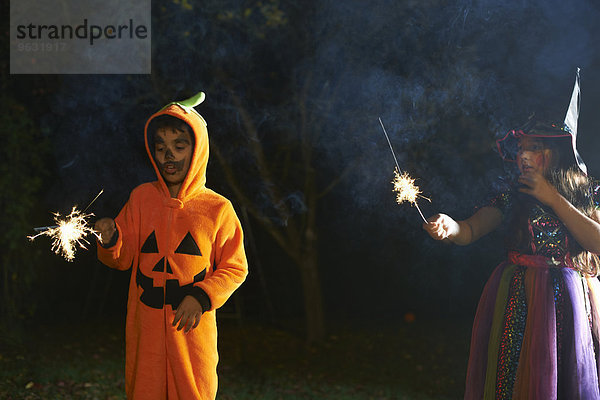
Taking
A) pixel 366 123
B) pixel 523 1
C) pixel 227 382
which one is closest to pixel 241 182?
pixel 366 123

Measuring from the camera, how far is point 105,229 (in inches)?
97.3

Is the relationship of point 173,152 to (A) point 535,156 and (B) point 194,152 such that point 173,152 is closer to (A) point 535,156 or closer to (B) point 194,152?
(B) point 194,152

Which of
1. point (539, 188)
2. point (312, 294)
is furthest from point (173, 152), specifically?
point (312, 294)

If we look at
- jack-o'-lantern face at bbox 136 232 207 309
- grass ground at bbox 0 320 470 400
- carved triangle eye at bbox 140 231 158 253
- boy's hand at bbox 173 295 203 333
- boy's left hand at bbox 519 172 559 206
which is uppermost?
boy's left hand at bbox 519 172 559 206

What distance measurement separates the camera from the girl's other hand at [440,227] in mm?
2545

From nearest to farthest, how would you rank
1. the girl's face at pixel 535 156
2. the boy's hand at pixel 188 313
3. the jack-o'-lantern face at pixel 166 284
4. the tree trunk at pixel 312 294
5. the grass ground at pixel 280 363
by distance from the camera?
the boy's hand at pixel 188 313
the jack-o'-lantern face at pixel 166 284
the girl's face at pixel 535 156
the grass ground at pixel 280 363
the tree trunk at pixel 312 294

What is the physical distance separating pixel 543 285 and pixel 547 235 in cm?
22

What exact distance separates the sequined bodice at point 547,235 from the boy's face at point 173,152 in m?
1.58

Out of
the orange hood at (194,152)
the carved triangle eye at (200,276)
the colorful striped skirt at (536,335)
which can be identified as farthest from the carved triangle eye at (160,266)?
the colorful striped skirt at (536,335)

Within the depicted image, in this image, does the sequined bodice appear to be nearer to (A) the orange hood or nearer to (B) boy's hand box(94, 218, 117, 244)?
(A) the orange hood

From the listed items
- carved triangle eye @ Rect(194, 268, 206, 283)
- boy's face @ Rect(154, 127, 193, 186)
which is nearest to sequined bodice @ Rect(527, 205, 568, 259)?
carved triangle eye @ Rect(194, 268, 206, 283)

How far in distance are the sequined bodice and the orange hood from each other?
4.97 ft

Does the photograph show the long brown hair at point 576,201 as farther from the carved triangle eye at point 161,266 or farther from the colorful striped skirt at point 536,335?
the carved triangle eye at point 161,266

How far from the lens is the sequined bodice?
2597 millimetres
